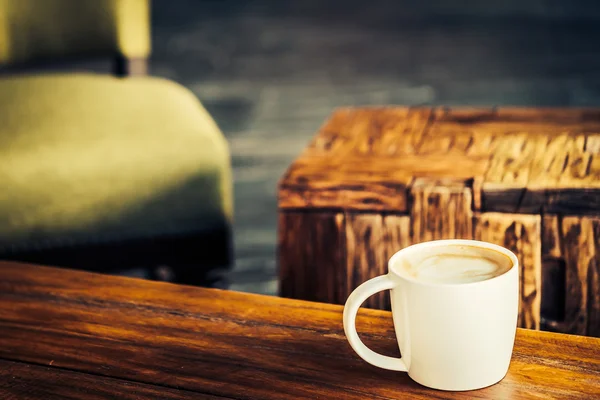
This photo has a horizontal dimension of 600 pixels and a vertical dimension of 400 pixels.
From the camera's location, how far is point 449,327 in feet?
1.42

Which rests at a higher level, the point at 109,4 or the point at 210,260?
the point at 109,4

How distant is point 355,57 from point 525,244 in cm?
202

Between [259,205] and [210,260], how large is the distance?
87 cm

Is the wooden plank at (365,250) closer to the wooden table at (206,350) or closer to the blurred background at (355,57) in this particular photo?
the wooden table at (206,350)

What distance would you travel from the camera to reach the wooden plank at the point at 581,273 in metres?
0.72

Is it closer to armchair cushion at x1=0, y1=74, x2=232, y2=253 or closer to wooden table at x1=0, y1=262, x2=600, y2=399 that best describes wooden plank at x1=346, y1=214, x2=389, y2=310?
wooden table at x1=0, y1=262, x2=600, y2=399

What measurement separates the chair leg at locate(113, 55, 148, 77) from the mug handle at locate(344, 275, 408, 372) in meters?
1.14

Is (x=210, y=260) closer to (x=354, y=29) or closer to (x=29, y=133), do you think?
(x=29, y=133)

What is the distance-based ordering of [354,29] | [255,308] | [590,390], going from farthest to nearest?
[354,29]
[255,308]
[590,390]

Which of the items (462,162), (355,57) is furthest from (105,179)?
(355,57)

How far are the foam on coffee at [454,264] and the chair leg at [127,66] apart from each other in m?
1.13

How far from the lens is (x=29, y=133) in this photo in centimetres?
113

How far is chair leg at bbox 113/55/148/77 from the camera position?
4.89ft

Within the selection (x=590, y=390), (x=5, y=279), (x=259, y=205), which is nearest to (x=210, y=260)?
(x=5, y=279)
